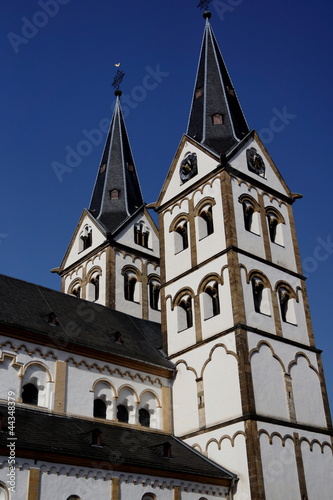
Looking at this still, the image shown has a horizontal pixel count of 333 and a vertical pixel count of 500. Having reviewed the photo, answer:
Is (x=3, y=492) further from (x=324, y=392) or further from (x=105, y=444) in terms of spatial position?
(x=324, y=392)

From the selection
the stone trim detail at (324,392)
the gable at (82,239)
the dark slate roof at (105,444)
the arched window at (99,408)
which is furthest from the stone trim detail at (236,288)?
the gable at (82,239)

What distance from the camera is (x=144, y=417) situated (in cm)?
2812

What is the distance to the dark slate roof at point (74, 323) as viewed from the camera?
2600 cm

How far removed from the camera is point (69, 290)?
136 feet

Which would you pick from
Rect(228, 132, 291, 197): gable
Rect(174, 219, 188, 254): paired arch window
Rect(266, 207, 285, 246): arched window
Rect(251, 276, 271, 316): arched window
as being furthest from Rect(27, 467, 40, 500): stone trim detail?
Rect(228, 132, 291, 197): gable

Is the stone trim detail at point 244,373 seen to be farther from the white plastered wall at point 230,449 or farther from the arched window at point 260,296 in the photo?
the arched window at point 260,296

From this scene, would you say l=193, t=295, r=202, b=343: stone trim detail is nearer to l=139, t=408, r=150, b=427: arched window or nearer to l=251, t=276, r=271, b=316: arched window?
l=251, t=276, r=271, b=316: arched window

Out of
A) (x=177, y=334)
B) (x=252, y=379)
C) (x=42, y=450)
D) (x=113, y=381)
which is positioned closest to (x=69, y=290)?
(x=177, y=334)

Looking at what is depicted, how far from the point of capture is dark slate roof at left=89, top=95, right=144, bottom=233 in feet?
140

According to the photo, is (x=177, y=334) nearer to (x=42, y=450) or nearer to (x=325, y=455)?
(x=325, y=455)

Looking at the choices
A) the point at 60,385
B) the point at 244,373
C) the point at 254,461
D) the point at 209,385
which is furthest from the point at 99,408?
the point at 254,461

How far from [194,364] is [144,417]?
3161mm

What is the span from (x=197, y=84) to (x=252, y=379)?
19.8 meters

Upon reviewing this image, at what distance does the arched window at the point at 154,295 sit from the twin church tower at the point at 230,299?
0.22ft
